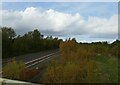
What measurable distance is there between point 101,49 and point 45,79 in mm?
1331

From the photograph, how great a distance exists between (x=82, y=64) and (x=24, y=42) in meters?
1.39

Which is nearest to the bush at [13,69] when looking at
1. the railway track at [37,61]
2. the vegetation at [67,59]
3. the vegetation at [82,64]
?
the vegetation at [67,59]

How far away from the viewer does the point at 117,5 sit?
4.35 meters

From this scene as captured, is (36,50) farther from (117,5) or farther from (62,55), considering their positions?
(117,5)

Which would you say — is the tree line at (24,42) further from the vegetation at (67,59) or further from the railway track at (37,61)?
the railway track at (37,61)

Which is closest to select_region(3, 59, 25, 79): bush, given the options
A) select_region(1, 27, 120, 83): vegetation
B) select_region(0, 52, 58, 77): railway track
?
select_region(1, 27, 120, 83): vegetation

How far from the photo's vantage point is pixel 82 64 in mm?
4633

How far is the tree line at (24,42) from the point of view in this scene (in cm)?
506

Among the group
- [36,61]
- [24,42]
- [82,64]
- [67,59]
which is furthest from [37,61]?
[82,64]

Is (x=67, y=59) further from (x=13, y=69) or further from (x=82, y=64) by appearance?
(x=13, y=69)

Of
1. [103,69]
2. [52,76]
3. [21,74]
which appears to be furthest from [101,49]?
[21,74]

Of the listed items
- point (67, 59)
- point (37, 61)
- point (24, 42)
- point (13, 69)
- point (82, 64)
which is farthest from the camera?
point (37, 61)

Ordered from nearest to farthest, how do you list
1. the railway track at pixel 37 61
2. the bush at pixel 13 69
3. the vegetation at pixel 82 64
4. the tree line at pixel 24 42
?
the vegetation at pixel 82 64, the bush at pixel 13 69, the tree line at pixel 24 42, the railway track at pixel 37 61

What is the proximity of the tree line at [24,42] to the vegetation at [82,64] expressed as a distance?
367 millimetres
